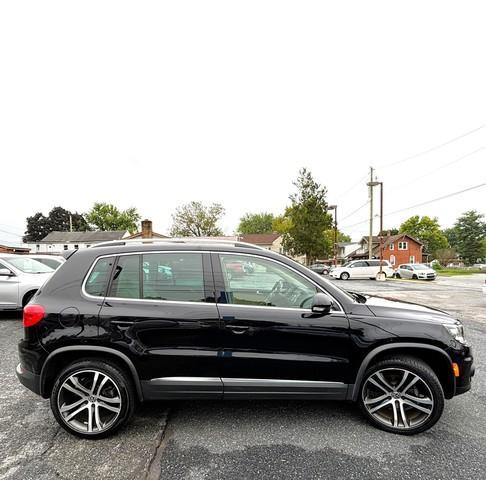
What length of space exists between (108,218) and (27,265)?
213 ft

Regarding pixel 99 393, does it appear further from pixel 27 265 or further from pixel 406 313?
pixel 27 265

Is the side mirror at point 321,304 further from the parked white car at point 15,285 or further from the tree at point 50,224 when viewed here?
the tree at point 50,224

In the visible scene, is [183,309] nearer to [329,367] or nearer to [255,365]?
[255,365]

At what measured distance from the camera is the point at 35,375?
246 centimetres

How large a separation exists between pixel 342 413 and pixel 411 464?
707 millimetres

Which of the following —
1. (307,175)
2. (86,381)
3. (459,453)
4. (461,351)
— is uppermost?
(307,175)

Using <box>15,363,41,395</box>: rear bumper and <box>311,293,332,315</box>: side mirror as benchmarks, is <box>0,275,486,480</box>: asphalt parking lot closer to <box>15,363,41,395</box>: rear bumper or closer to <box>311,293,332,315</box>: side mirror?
<box>15,363,41,395</box>: rear bumper

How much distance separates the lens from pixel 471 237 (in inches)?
2721

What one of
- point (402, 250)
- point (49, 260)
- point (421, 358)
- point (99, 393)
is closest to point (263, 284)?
point (421, 358)

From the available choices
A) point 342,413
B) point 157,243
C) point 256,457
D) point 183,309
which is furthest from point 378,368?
point 157,243

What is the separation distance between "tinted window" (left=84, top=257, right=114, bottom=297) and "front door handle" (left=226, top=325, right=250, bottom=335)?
1202mm

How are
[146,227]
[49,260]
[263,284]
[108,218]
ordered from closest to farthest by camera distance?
[263,284] < [49,260] < [146,227] < [108,218]

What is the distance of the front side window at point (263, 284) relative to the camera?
258cm

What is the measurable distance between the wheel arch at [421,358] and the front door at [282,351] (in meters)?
0.12
